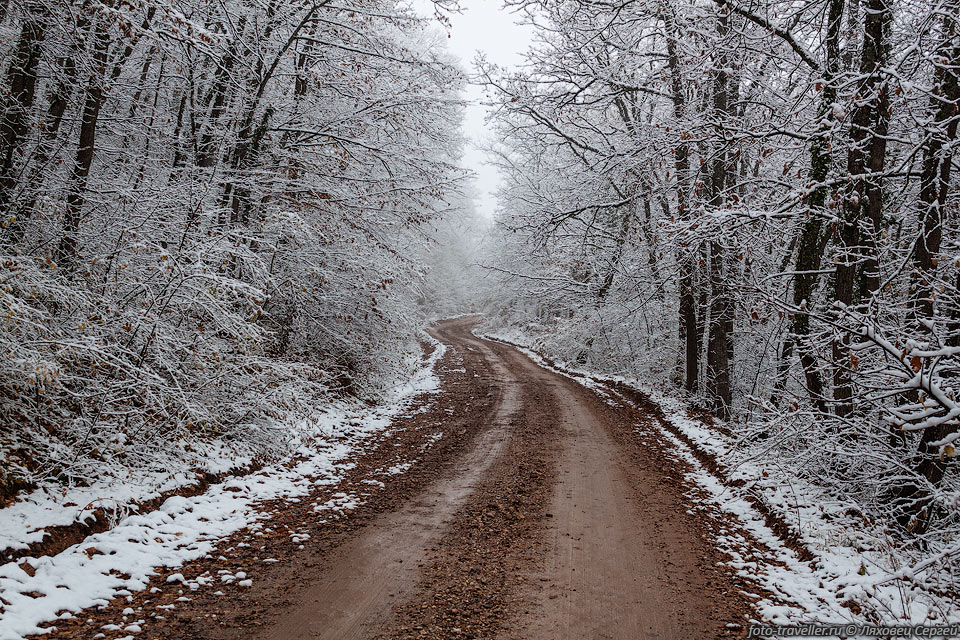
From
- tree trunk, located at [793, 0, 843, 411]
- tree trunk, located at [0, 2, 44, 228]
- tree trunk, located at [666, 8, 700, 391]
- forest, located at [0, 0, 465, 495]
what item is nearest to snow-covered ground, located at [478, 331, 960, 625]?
tree trunk, located at [793, 0, 843, 411]

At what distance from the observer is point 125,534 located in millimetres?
4598

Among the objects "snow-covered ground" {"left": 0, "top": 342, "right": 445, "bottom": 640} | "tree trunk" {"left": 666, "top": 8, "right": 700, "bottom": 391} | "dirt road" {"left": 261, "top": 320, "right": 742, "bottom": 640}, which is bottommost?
"dirt road" {"left": 261, "top": 320, "right": 742, "bottom": 640}

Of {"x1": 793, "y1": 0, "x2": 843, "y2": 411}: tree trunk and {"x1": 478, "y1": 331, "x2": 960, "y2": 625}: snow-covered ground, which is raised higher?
{"x1": 793, "y1": 0, "x2": 843, "y2": 411}: tree trunk

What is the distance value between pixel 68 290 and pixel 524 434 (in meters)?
7.32

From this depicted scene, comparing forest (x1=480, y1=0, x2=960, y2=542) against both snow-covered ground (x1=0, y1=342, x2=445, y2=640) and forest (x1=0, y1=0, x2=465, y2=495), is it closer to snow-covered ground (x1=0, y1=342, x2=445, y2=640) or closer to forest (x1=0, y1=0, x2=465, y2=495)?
forest (x1=0, y1=0, x2=465, y2=495)

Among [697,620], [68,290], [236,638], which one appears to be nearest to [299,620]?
[236,638]

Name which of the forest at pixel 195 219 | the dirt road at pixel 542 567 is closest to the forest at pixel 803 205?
the dirt road at pixel 542 567

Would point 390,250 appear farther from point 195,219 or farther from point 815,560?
Result: point 815,560

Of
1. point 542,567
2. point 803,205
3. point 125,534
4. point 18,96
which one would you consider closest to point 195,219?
point 18,96

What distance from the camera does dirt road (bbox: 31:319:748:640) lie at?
374 cm

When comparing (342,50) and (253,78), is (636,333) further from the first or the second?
(253,78)

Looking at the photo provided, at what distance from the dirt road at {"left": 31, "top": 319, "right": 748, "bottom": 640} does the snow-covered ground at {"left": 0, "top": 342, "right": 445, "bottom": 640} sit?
0.25 meters

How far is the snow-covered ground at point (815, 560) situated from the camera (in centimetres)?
400

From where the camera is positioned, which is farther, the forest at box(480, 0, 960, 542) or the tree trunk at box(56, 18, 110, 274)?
the tree trunk at box(56, 18, 110, 274)
